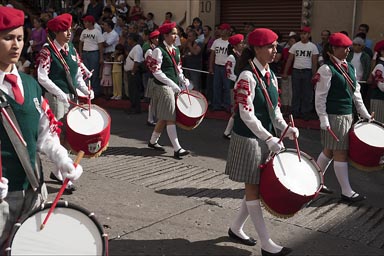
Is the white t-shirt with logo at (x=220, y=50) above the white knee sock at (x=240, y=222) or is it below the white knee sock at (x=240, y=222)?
above

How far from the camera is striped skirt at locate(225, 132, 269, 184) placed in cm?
394

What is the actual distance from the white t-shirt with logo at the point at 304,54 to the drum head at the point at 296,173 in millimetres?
6017

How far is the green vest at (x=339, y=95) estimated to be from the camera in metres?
5.18

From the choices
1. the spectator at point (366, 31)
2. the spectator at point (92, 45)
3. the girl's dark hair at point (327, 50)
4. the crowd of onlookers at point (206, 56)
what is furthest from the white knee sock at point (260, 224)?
the spectator at point (92, 45)

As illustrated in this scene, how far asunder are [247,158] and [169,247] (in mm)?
994

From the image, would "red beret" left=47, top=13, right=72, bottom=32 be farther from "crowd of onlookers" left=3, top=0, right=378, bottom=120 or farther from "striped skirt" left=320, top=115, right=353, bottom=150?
"crowd of onlookers" left=3, top=0, right=378, bottom=120

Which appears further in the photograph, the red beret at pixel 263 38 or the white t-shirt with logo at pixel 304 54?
the white t-shirt with logo at pixel 304 54

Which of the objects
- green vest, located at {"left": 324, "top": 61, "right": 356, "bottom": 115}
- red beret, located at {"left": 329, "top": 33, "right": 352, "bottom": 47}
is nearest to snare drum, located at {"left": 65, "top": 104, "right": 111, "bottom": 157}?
green vest, located at {"left": 324, "top": 61, "right": 356, "bottom": 115}

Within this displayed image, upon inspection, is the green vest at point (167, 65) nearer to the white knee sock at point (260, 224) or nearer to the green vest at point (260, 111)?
the green vest at point (260, 111)

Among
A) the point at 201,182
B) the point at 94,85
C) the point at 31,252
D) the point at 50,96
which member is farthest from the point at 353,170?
the point at 94,85

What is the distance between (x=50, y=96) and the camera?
18.1 feet

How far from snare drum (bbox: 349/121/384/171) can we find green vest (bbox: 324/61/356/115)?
22cm

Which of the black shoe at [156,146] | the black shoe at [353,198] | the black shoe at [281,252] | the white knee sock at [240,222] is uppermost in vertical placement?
the white knee sock at [240,222]

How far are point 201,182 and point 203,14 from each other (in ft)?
28.8
